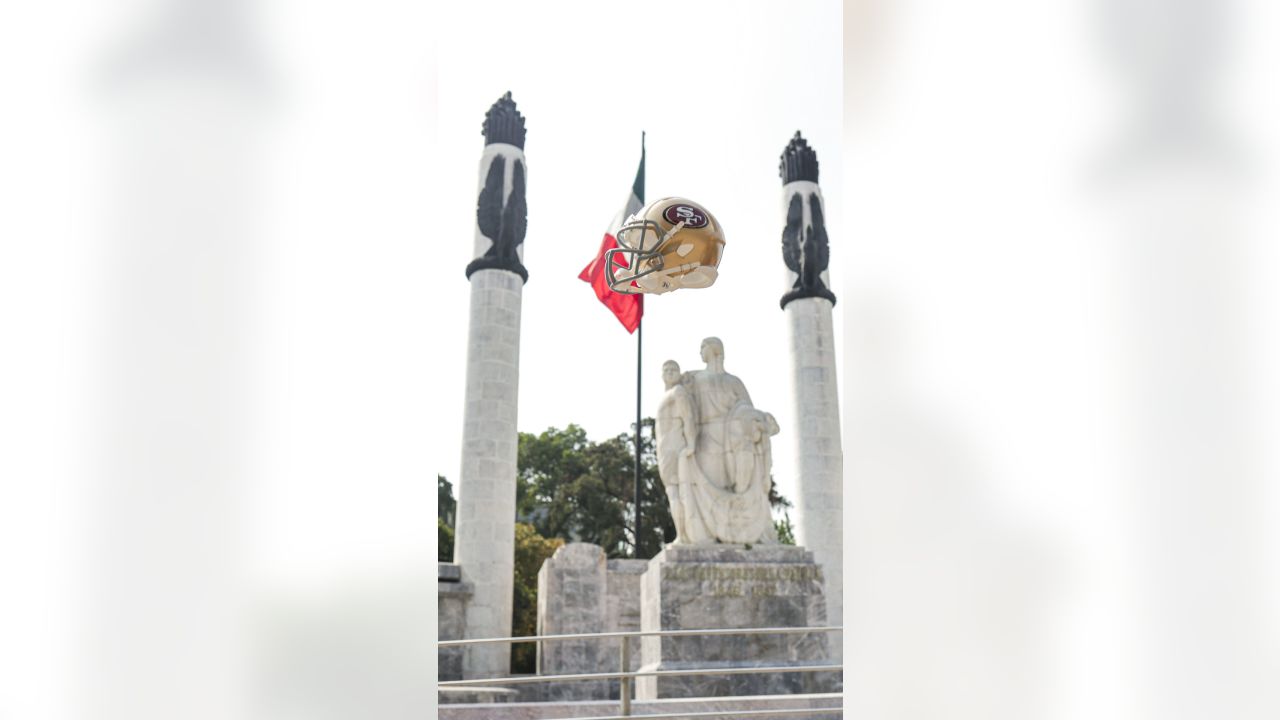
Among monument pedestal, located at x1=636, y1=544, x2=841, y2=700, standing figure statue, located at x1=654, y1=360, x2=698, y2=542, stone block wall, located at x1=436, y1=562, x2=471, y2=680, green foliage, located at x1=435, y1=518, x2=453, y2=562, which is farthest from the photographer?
green foliage, located at x1=435, y1=518, x2=453, y2=562

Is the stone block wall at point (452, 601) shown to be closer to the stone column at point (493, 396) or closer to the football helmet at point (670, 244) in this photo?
the stone column at point (493, 396)

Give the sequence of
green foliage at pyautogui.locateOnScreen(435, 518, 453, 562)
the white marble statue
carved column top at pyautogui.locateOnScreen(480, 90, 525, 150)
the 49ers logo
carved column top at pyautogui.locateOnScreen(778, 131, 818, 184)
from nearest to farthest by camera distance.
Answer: the 49ers logo < the white marble statue < carved column top at pyautogui.locateOnScreen(480, 90, 525, 150) < carved column top at pyautogui.locateOnScreen(778, 131, 818, 184) < green foliage at pyautogui.locateOnScreen(435, 518, 453, 562)

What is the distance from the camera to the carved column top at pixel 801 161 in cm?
1736

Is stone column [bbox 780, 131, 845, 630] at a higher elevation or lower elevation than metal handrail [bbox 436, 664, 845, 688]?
higher

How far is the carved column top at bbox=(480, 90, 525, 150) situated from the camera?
1559cm

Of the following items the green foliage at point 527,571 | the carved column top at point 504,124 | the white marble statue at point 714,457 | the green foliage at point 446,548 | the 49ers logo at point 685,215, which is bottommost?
the green foliage at point 527,571

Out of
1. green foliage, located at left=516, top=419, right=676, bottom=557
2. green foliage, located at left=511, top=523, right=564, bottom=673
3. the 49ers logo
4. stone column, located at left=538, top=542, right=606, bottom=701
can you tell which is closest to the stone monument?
stone column, located at left=538, top=542, right=606, bottom=701

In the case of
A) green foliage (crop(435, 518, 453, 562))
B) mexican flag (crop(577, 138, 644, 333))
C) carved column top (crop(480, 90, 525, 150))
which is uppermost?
carved column top (crop(480, 90, 525, 150))

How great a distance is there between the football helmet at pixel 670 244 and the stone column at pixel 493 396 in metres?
9.47

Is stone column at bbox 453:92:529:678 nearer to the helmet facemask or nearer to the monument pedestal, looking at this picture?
the monument pedestal

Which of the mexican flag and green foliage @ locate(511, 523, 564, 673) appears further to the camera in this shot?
green foliage @ locate(511, 523, 564, 673)

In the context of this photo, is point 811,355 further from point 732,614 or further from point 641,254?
point 641,254

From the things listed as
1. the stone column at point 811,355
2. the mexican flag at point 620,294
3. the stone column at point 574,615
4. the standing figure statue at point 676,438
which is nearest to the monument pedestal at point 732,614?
the standing figure statue at point 676,438
